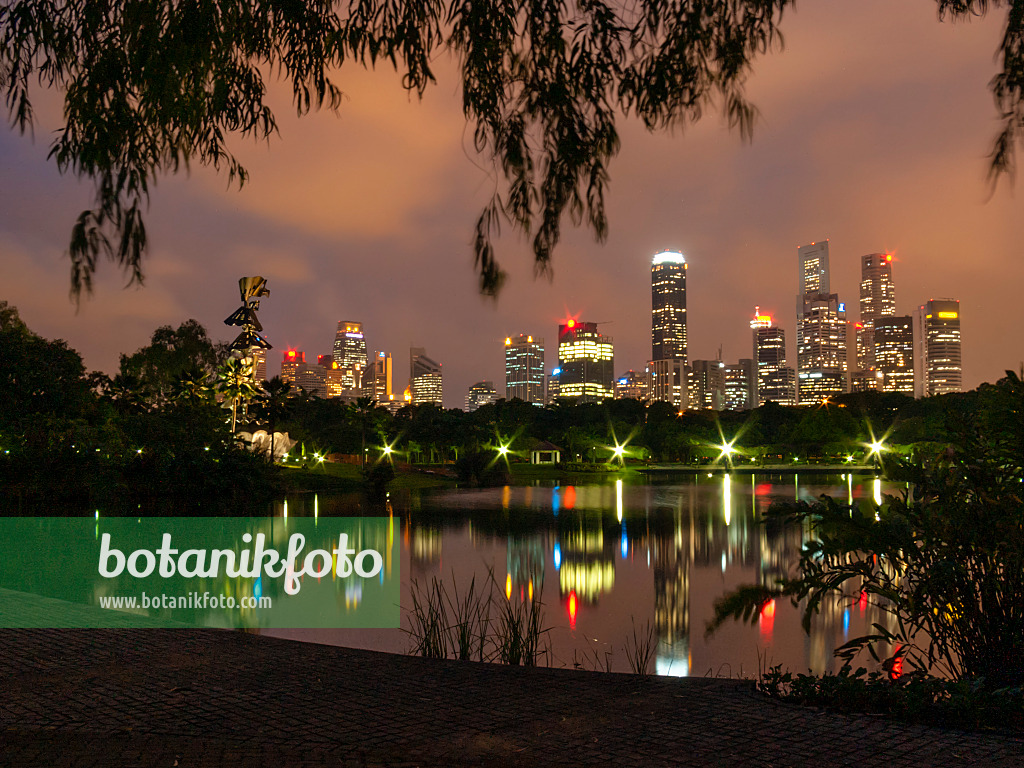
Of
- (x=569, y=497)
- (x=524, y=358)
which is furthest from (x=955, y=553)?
(x=569, y=497)

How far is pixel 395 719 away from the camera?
178 inches

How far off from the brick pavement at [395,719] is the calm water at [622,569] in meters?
2.21

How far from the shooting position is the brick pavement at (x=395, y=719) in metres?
3.91

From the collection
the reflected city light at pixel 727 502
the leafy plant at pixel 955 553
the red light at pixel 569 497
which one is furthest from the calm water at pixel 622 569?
the leafy plant at pixel 955 553

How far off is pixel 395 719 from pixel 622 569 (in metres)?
11.8

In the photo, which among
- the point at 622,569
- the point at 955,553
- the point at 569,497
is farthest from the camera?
the point at 569,497

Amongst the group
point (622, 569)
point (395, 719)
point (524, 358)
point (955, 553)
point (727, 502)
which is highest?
point (524, 358)

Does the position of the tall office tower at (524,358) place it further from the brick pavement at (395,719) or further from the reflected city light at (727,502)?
the reflected city light at (727,502)

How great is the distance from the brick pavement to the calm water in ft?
7.24

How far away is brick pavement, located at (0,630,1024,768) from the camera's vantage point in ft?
12.8

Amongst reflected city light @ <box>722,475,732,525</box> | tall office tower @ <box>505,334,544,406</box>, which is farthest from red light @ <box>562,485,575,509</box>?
tall office tower @ <box>505,334,544,406</box>

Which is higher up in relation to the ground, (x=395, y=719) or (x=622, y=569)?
(x=395, y=719)

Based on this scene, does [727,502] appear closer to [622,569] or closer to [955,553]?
A: [622,569]

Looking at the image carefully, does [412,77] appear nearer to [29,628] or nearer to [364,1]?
[364,1]
